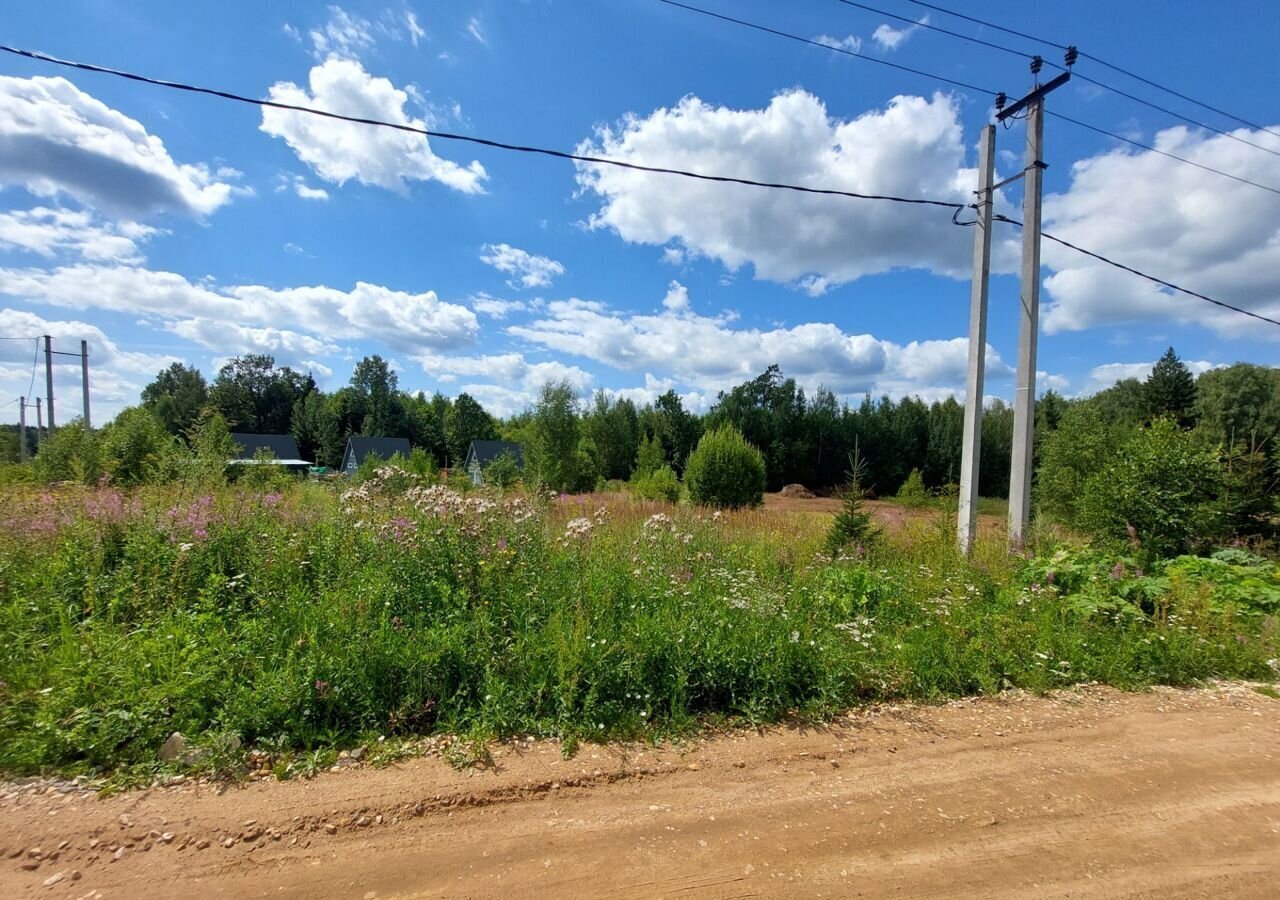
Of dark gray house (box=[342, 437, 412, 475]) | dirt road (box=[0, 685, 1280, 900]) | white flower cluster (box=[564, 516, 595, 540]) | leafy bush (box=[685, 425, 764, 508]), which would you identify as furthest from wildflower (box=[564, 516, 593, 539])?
dark gray house (box=[342, 437, 412, 475])

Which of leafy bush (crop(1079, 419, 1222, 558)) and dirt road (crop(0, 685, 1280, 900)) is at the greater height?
leafy bush (crop(1079, 419, 1222, 558))

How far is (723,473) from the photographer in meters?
22.5

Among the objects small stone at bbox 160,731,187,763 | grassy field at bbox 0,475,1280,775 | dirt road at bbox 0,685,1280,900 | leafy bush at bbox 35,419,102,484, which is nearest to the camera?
dirt road at bbox 0,685,1280,900

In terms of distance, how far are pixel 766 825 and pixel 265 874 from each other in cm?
222

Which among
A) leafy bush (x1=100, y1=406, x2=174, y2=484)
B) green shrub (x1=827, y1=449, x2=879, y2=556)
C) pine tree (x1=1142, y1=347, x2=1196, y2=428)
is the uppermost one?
pine tree (x1=1142, y1=347, x2=1196, y2=428)

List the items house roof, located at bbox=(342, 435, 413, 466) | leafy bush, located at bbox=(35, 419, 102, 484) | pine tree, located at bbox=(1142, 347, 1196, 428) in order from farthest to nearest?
house roof, located at bbox=(342, 435, 413, 466) → pine tree, located at bbox=(1142, 347, 1196, 428) → leafy bush, located at bbox=(35, 419, 102, 484)

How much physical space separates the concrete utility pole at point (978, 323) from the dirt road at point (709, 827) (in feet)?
14.7

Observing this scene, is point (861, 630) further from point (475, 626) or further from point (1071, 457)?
point (1071, 457)

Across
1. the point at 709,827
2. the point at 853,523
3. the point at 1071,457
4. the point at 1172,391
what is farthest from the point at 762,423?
the point at 709,827

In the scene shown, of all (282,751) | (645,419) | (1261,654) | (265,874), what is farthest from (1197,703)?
(645,419)

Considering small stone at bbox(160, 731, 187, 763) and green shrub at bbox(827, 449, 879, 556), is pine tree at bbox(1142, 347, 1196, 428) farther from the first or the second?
small stone at bbox(160, 731, 187, 763)

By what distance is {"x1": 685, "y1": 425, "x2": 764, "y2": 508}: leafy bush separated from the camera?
2234 centimetres

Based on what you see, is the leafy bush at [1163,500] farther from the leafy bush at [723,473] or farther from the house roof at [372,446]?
the house roof at [372,446]

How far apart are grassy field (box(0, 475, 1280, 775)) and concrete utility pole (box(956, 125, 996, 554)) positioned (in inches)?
46.5
